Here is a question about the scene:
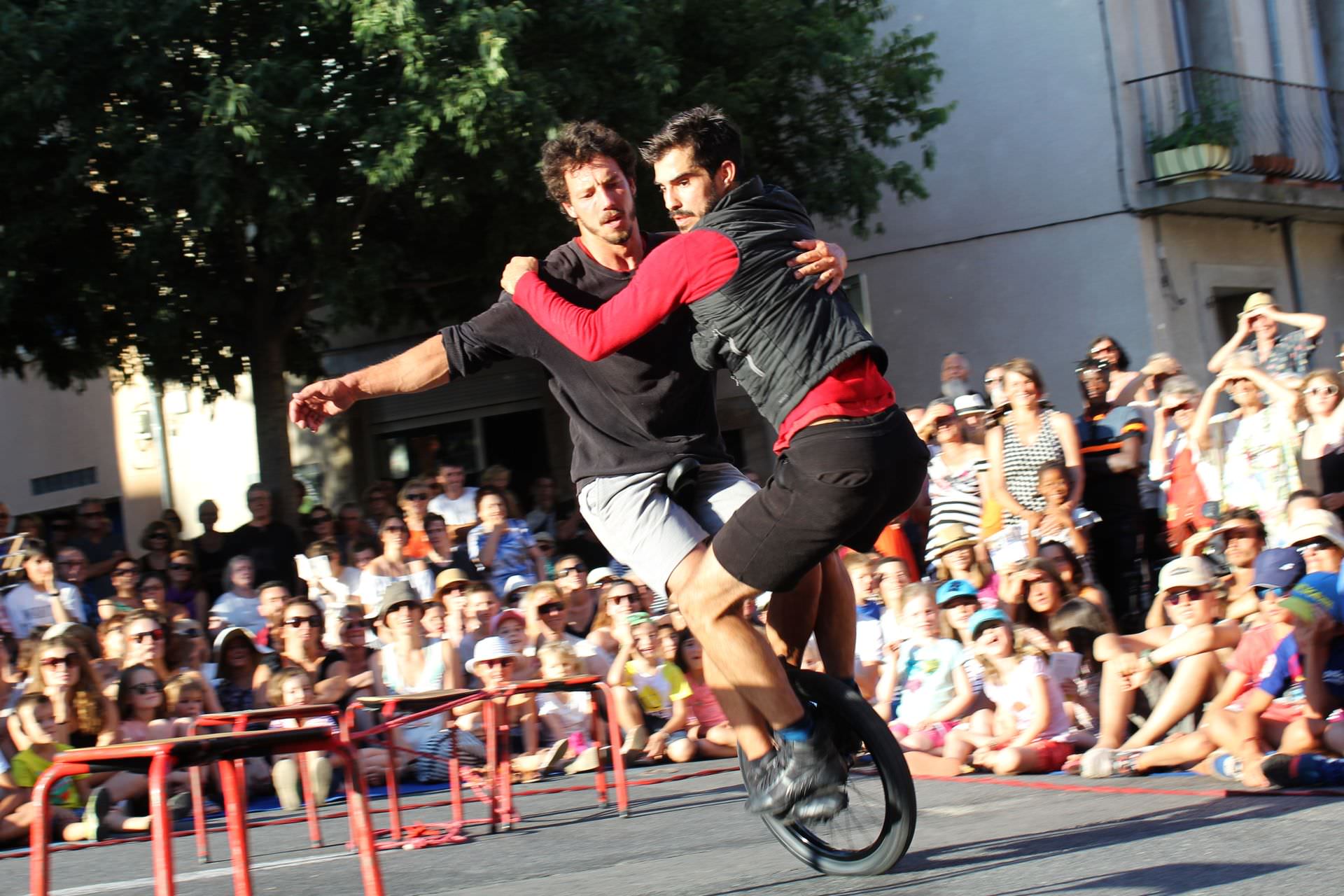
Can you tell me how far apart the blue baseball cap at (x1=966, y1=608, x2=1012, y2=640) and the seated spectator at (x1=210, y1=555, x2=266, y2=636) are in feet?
15.1

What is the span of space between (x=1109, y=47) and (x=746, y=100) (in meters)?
4.04

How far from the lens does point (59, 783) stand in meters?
7.30

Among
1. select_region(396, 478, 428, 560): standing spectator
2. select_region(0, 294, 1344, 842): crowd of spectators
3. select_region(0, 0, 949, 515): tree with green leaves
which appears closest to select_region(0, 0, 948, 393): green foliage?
select_region(0, 0, 949, 515): tree with green leaves

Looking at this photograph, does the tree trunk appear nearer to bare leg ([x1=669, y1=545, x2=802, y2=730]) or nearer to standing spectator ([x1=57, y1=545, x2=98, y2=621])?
standing spectator ([x1=57, y1=545, x2=98, y2=621])

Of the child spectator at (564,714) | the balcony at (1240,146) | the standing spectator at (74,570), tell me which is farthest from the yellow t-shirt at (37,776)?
the balcony at (1240,146)

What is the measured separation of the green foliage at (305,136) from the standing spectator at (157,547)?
1.90 m

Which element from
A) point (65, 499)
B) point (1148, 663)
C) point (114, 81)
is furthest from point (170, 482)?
point (1148, 663)

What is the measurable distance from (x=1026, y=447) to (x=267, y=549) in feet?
17.3

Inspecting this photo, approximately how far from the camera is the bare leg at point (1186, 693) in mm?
6289

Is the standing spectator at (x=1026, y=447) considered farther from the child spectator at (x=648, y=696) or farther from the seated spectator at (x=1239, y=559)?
the child spectator at (x=648, y=696)

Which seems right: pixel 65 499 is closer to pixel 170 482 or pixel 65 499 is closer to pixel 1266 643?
pixel 170 482

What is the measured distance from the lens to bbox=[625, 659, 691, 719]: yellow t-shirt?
27.9 ft

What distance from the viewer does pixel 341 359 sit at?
18.9 meters

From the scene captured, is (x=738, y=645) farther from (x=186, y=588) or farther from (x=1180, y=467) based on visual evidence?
(x=186, y=588)
